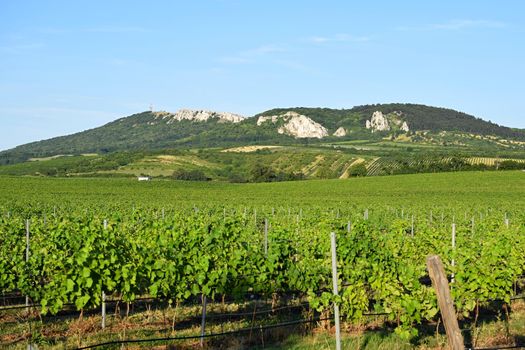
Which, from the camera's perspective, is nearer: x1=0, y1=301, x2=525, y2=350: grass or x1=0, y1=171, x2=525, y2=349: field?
x1=0, y1=171, x2=525, y2=349: field

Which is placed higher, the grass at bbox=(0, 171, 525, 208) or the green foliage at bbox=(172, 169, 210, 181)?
the green foliage at bbox=(172, 169, 210, 181)

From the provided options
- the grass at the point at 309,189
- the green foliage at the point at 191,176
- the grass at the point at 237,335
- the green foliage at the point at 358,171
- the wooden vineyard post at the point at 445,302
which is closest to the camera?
the wooden vineyard post at the point at 445,302

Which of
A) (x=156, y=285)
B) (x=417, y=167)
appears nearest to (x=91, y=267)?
(x=156, y=285)

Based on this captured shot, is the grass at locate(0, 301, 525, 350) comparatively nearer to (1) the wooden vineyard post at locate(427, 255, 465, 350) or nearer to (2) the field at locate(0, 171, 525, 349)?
(2) the field at locate(0, 171, 525, 349)

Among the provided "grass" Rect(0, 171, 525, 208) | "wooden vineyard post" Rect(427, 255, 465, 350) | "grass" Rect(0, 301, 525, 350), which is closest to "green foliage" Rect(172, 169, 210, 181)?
"grass" Rect(0, 171, 525, 208)

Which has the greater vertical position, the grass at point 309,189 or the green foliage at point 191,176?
the green foliage at point 191,176

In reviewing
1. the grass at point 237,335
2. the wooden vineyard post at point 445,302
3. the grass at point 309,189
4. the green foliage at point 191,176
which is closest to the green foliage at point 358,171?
the grass at point 309,189

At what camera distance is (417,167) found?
274 feet

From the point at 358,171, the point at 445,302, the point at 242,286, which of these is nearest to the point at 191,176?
the point at 358,171

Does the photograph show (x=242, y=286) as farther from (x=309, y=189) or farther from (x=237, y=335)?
(x=309, y=189)

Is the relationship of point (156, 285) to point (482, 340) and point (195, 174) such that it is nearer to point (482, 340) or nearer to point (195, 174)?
point (482, 340)

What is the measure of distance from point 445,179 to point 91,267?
58771mm

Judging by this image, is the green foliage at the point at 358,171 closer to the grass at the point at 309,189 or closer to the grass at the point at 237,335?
the grass at the point at 309,189

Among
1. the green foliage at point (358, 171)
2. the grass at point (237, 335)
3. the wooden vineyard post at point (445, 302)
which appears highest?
the green foliage at point (358, 171)
